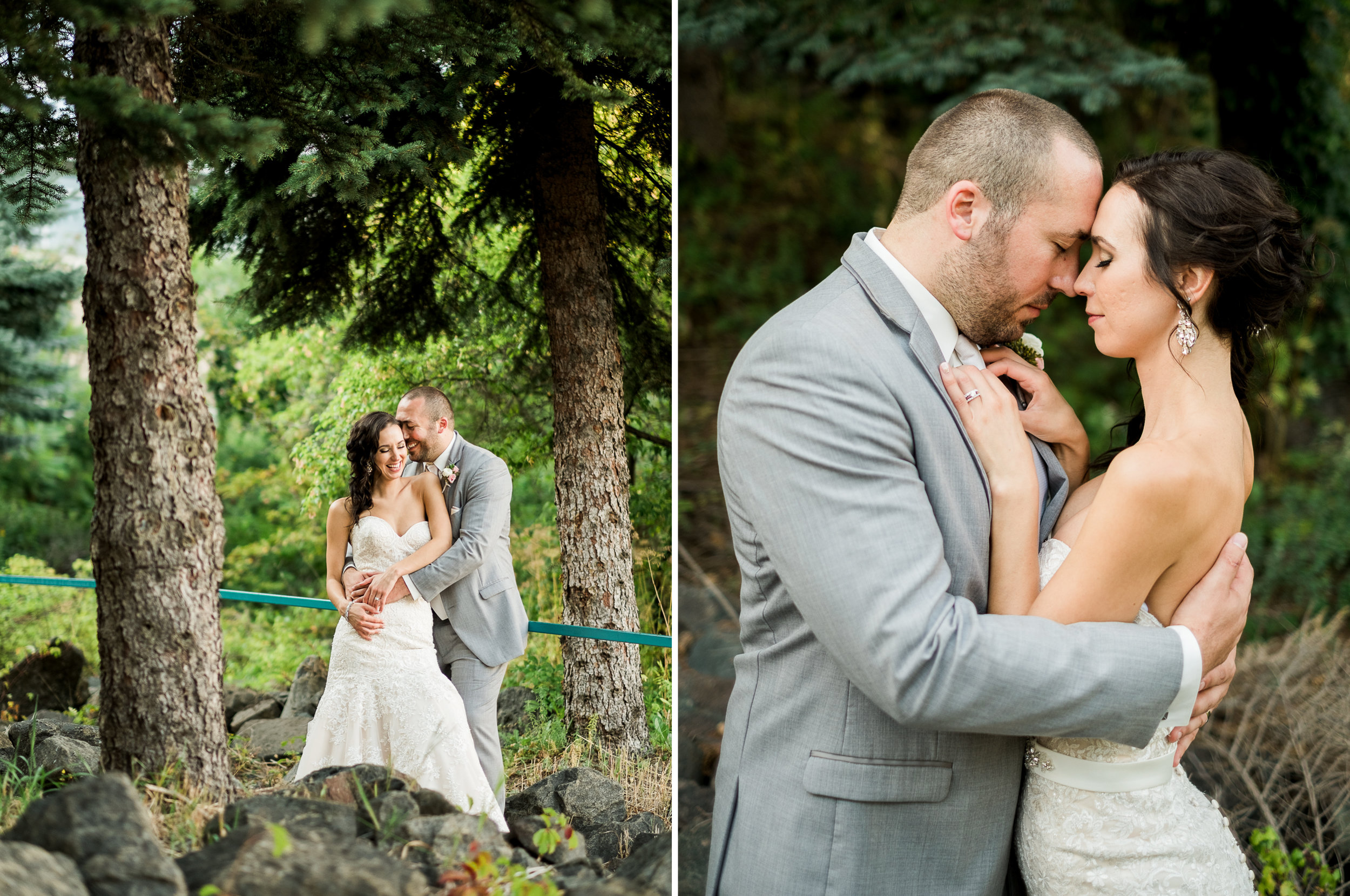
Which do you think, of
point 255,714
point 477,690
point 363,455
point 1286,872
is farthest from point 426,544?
point 1286,872

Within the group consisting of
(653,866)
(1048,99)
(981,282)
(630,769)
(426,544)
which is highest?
(1048,99)

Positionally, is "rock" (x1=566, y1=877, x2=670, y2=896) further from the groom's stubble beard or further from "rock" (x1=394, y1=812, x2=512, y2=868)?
the groom's stubble beard

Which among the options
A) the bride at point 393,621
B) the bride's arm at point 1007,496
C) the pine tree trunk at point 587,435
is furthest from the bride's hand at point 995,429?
the bride at point 393,621

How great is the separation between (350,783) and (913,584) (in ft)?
3.58

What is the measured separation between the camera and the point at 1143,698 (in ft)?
4.91

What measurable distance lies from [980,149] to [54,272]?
1816mm

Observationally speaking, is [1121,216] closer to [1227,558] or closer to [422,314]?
[1227,558]

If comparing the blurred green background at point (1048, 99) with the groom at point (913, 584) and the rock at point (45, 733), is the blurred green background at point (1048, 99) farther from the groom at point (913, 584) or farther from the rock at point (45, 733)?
the rock at point (45, 733)

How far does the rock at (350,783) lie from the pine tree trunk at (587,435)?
0.44 meters

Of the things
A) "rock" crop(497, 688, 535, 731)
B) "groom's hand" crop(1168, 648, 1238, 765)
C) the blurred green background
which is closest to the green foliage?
the blurred green background

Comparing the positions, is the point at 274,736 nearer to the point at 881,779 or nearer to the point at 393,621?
the point at 393,621

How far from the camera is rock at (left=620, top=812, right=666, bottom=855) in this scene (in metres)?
2.05

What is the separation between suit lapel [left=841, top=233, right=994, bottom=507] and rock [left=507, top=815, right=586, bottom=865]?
1.03 metres

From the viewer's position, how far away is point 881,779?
1658mm
